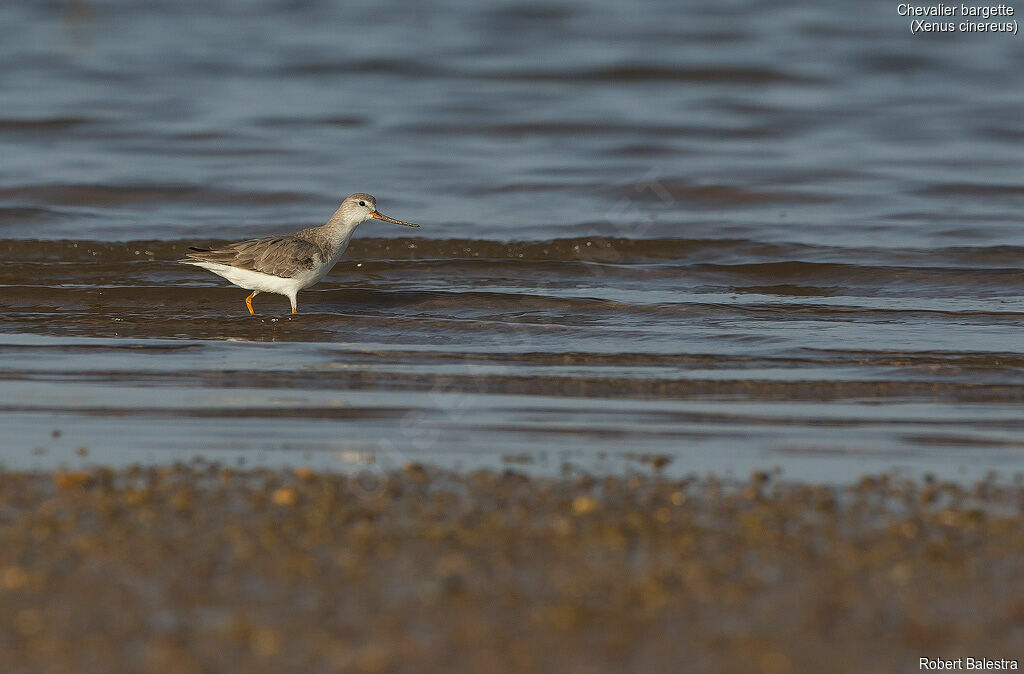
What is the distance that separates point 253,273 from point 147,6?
715 inches

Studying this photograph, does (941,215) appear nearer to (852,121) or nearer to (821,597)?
(852,121)

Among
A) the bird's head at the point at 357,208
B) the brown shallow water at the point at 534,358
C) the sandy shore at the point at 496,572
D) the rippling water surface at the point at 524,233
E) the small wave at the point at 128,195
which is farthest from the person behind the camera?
the small wave at the point at 128,195

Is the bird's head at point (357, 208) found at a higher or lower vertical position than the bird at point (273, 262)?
higher

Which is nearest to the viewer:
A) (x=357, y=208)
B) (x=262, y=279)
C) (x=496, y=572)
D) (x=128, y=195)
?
(x=496, y=572)

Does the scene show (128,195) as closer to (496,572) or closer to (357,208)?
(357,208)

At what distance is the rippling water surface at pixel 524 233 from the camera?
682 centimetres

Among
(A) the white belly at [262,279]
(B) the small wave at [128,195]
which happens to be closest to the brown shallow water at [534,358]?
(A) the white belly at [262,279]

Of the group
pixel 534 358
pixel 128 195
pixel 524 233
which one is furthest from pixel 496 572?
pixel 128 195

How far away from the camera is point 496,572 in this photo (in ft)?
15.1

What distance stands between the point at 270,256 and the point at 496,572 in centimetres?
611

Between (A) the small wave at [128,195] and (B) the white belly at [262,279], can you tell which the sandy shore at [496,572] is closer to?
(B) the white belly at [262,279]

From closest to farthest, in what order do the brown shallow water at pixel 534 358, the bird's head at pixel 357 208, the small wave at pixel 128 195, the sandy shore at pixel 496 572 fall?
the sandy shore at pixel 496 572 < the brown shallow water at pixel 534 358 < the bird's head at pixel 357 208 < the small wave at pixel 128 195

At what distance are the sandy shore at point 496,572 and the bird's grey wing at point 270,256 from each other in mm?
4580

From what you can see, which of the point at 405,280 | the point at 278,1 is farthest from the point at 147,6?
the point at 405,280
